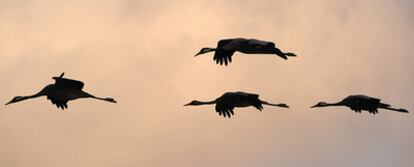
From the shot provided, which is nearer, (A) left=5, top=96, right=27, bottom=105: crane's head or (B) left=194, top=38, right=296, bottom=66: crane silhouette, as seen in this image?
(B) left=194, top=38, right=296, bottom=66: crane silhouette

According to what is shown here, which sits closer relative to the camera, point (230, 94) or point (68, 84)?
point (68, 84)

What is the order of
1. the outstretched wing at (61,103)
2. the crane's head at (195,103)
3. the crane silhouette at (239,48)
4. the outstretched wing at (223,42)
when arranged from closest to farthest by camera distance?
the crane silhouette at (239,48) → the outstretched wing at (223,42) → the outstretched wing at (61,103) → the crane's head at (195,103)

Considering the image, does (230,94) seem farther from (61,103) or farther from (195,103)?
(61,103)

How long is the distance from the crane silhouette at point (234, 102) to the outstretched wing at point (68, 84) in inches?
318

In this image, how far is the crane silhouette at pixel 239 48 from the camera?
58.8 m

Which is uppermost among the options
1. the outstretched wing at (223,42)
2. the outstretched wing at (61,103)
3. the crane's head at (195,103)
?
the outstretched wing at (223,42)

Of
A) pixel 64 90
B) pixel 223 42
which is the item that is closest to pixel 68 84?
pixel 64 90

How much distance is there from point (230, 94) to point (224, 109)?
2.01 meters

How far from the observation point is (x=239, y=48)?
60.0 meters

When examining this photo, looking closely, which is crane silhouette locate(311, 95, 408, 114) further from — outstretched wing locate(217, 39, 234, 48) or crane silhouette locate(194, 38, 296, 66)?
outstretched wing locate(217, 39, 234, 48)

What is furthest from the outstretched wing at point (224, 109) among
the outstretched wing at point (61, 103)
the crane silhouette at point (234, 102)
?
the outstretched wing at point (61, 103)

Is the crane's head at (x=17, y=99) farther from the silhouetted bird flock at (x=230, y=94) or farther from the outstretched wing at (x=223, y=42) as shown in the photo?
the outstretched wing at (x=223, y=42)

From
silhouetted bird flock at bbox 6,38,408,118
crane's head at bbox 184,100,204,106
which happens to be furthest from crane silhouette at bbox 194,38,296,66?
crane's head at bbox 184,100,204,106

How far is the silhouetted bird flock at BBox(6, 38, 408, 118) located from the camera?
5916 centimetres
